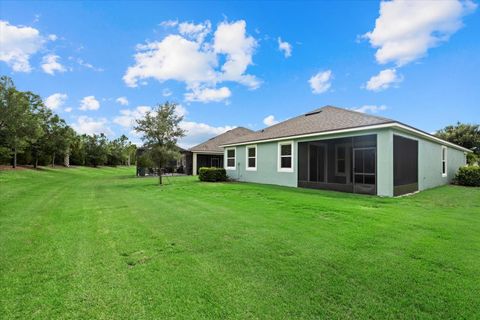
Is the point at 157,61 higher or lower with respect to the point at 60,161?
higher

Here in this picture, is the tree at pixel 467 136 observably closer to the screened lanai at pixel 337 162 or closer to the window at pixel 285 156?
the screened lanai at pixel 337 162

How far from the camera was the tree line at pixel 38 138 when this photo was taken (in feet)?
65.8

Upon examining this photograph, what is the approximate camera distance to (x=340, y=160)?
16125 mm

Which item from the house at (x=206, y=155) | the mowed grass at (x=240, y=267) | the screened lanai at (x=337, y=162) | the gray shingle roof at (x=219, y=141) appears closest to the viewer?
the mowed grass at (x=240, y=267)

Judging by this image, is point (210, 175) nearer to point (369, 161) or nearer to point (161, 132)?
point (161, 132)

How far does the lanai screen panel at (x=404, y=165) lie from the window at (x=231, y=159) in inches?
419

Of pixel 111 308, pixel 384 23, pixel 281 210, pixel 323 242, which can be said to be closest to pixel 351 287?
pixel 323 242

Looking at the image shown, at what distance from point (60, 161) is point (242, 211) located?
40.2 metres

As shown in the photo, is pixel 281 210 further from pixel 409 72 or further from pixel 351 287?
pixel 409 72

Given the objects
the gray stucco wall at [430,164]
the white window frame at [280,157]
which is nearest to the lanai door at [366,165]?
the gray stucco wall at [430,164]

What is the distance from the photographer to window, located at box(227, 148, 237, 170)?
736 inches

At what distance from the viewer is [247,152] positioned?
17.1 meters

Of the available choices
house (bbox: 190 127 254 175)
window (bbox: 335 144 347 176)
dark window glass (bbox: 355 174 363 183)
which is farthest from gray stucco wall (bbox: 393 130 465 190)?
house (bbox: 190 127 254 175)

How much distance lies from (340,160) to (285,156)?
14.2 ft
